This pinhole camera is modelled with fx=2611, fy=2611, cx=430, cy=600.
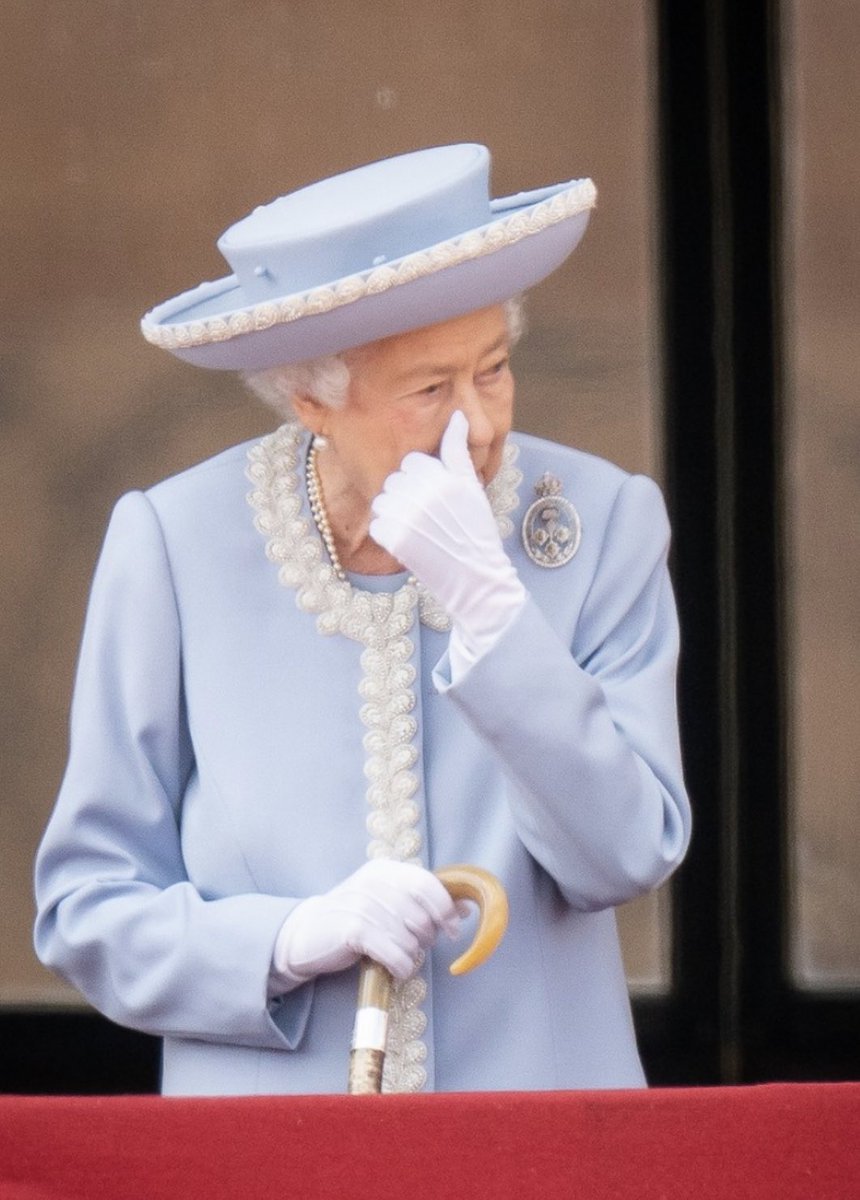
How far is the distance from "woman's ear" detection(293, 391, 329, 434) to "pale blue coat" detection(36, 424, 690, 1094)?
0.12m

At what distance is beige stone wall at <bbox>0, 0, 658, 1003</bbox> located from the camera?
3.34 metres

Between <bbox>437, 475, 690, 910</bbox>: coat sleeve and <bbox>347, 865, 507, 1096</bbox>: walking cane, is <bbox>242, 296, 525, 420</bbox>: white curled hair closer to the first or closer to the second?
<bbox>437, 475, 690, 910</bbox>: coat sleeve

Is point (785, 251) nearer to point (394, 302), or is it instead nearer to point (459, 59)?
point (459, 59)

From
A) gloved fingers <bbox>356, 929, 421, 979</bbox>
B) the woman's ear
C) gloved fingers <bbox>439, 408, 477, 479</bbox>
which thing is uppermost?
the woman's ear

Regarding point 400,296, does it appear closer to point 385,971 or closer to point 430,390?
point 430,390

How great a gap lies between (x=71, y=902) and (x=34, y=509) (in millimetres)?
1131

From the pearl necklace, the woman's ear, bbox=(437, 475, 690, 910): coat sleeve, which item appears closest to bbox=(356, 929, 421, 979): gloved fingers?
bbox=(437, 475, 690, 910): coat sleeve

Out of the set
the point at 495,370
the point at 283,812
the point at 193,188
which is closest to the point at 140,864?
the point at 283,812

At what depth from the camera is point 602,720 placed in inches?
88.0

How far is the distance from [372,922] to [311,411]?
0.47m

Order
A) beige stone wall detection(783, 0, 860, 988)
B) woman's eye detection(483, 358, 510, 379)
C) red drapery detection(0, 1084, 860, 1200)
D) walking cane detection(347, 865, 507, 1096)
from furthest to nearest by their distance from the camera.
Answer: beige stone wall detection(783, 0, 860, 988)
woman's eye detection(483, 358, 510, 379)
walking cane detection(347, 865, 507, 1096)
red drapery detection(0, 1084, 860, 1200)

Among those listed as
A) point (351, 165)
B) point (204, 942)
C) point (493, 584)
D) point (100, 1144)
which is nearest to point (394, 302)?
point (493, 584)

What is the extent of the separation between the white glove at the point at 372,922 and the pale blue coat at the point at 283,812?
0.03 metres

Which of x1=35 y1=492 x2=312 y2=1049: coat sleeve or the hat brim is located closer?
the hat brim
